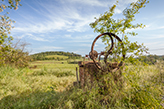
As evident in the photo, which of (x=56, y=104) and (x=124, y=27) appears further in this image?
(x=124, y=27)

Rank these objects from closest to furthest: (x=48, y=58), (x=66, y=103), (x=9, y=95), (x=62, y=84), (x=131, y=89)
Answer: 1. (x=66, y=103)
2. (x=131, y=89)
3. (x=9, y=95)
4. (x=62, y=84)
5. (x=48, y=58)

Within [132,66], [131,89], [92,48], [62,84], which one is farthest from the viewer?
[62,84]

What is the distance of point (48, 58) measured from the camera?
2497 cm

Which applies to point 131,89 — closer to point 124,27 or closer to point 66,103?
point 66,103

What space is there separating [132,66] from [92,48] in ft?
5.56

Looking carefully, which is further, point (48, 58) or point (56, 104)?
point (48, 58)

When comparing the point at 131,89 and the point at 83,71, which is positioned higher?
the point at 83,71

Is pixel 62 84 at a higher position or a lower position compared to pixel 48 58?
lower

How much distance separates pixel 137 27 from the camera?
479 centimetres

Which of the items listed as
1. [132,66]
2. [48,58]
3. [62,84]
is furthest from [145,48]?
[48,58]

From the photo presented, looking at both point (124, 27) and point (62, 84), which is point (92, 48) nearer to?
point (124, 27)

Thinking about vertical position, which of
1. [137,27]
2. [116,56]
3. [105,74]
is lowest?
[105,74]

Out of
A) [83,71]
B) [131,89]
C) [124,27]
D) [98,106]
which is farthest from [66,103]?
[124,27]

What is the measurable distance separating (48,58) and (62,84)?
18.3 m
